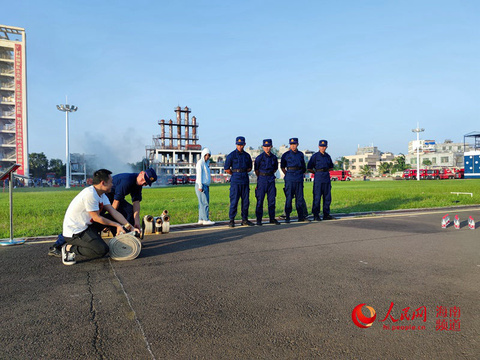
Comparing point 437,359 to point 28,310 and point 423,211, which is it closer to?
point 28,310

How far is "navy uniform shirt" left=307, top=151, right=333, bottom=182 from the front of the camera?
33.0 ft

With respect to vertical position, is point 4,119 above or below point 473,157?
above

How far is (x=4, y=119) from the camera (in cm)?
6606

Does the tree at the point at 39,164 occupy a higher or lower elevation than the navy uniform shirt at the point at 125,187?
higher

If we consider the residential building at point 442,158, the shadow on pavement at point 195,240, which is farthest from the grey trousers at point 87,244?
the residential building at point 442,158

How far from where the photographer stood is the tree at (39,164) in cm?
9588

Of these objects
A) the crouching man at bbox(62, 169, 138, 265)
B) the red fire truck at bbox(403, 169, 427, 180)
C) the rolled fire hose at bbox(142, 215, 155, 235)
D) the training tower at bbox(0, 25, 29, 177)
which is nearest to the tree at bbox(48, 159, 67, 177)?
the training tower at bbox(0, 25, 29, 177)

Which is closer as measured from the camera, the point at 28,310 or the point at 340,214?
the point at 28,310

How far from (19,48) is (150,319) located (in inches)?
3068

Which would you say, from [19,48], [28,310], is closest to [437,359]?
[28,310]

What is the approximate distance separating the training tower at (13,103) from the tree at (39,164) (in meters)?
32.2

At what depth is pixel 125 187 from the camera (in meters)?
6.41

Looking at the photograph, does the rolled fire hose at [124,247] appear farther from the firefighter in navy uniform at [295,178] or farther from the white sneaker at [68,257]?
the firefighter in navy uniform at [295,178]

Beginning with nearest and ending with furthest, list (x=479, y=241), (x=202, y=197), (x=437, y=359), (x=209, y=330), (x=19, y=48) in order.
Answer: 1. (x=437, y=359)
2. (x=209, y=330)
3. (x=479, y=241)
4. (x=202, y=197)
5. (x=19, y=48)
